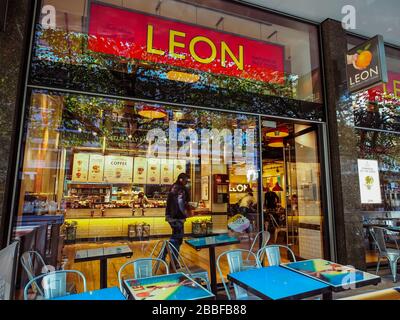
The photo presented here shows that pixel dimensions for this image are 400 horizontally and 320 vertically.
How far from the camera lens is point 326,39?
506cm

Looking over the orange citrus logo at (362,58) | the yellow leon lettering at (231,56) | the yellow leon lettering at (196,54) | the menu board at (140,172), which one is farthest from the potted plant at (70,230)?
the orange citrus logo at (362,58)

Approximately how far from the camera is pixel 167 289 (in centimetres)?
209

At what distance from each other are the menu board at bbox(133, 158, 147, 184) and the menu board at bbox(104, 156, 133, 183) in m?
0.15

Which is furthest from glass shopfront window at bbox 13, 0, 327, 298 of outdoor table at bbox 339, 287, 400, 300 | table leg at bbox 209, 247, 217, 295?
outdoor table at bbox 339, 287, 400, 300

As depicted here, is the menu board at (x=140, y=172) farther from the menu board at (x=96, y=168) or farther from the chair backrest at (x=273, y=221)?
the chair backrest at (x=273, y=221)

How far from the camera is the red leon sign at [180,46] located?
4.02 m

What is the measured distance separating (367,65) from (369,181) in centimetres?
236

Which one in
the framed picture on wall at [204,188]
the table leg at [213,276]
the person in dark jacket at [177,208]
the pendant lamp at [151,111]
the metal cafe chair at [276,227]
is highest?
the pendant lamp at [151,111]

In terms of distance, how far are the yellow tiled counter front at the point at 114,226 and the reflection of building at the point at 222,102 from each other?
0.06 metres

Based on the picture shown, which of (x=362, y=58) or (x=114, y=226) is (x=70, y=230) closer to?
(x=114, y=226)

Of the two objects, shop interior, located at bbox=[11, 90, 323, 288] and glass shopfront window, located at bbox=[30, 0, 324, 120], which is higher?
glass shopfront window, located at bbox=[30, 0, 324, 120]

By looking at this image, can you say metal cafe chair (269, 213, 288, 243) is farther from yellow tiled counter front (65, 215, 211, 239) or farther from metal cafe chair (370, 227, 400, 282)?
metal cafe chair (370, 227, 400, 282)

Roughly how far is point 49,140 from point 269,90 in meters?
4.10

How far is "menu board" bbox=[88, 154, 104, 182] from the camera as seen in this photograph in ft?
26.9
